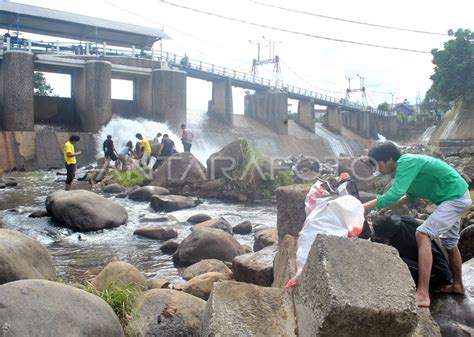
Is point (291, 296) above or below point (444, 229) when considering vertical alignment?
below

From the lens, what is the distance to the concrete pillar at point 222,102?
35750 millimetres

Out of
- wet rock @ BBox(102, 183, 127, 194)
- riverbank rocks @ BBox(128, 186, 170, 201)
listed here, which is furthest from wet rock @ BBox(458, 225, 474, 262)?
wet rock @ BBox(102, 183, 127, 194)

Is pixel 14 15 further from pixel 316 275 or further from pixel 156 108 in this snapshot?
pixel 316 275

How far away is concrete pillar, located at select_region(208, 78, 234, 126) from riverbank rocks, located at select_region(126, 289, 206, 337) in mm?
32179

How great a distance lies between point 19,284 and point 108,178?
12.8 m

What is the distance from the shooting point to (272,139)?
119ft

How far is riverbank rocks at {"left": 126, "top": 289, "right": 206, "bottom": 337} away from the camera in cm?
339

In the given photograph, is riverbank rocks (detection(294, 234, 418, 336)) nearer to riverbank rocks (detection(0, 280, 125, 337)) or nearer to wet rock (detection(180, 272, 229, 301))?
riverbank rocks (detection(0, 280, 125, 337))

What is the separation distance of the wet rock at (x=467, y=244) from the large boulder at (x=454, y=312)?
99cm

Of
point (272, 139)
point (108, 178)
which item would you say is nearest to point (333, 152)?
point (272, 139)

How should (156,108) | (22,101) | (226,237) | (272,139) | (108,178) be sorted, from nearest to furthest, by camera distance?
1. (226,237)
2. (108,178)
3. (22,101)
4. (156,108)
5. (272,139)

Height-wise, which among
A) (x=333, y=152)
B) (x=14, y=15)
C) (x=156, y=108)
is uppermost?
(x=14, y=15)

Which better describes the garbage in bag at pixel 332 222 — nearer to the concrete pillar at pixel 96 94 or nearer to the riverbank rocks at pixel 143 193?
the riverbank rocks at pixel 143 193

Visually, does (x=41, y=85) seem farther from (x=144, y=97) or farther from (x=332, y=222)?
(x=332, y=222)
